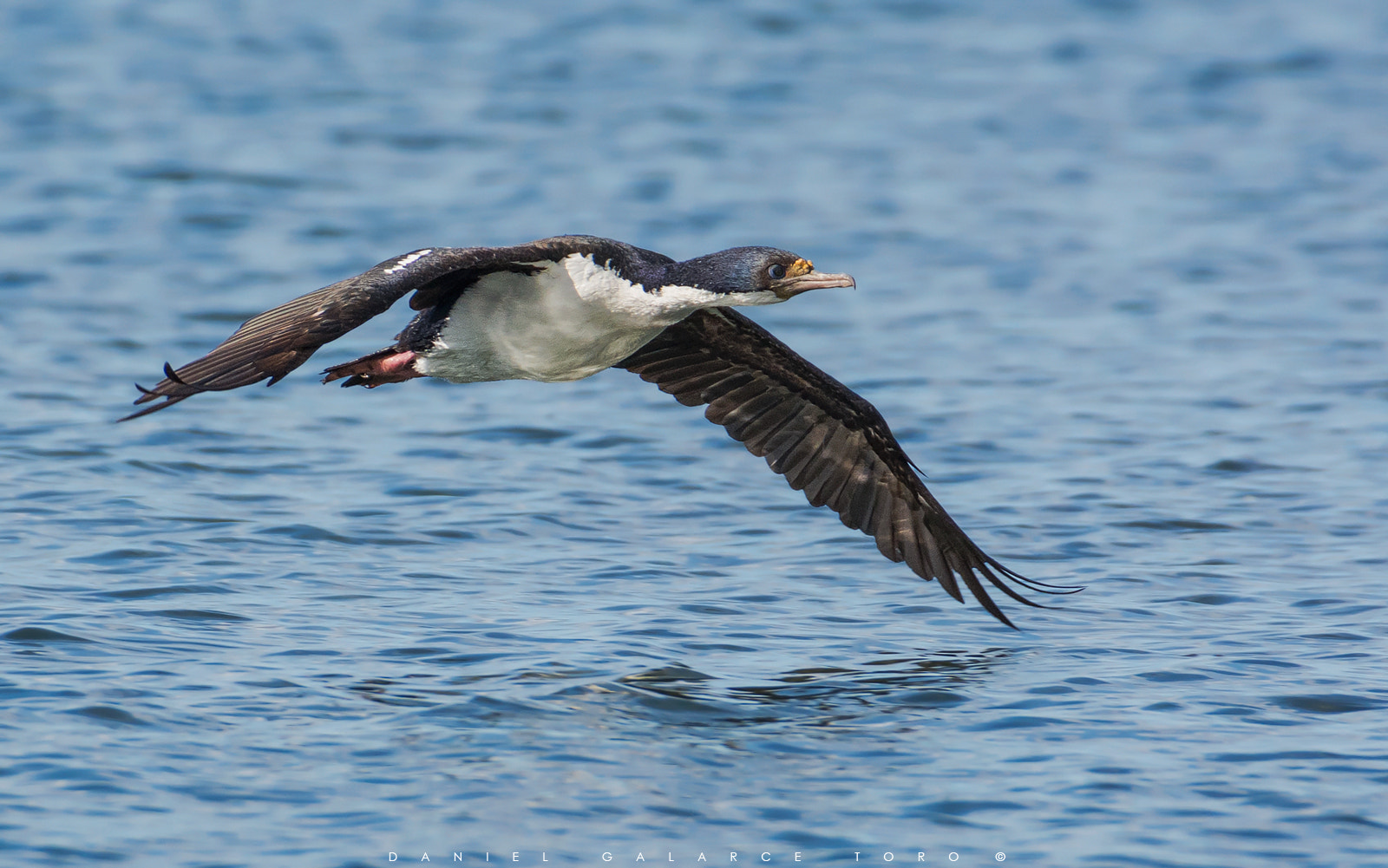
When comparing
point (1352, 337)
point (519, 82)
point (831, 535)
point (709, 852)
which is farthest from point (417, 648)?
point (519, 82)

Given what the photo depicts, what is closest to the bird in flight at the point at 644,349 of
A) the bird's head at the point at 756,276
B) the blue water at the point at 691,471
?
the bird's head at the point at 756,276

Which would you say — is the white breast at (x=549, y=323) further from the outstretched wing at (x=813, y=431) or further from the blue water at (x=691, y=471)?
the blue water at (x=691, y=471)

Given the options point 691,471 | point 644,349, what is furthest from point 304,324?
point 691,471

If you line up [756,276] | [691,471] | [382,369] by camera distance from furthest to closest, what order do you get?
[691,471] → [382,369] → [756,276]

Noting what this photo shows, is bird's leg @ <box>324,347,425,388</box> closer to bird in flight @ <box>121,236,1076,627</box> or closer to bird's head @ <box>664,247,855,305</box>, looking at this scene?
bird in flight @ <box>121,236,1076,627</box>

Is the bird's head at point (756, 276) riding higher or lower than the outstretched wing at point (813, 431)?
higher

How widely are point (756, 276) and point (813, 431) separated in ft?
7.75

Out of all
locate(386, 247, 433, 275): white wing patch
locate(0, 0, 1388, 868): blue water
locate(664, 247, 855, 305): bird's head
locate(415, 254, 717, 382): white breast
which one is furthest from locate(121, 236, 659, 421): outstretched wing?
locate(0, 0, 1388, 868): blue water

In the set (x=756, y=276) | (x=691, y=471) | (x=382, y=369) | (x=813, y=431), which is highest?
(x=756, y=276)

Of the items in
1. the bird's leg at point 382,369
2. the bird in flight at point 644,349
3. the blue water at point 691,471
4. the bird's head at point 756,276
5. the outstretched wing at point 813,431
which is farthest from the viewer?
the outstretched wing at point 813,431

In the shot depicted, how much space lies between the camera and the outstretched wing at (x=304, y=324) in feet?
24.4

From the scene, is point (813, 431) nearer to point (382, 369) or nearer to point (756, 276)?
point (756, 276)

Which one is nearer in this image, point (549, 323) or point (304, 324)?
point (304, 324)

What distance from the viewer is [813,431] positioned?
11031mm
